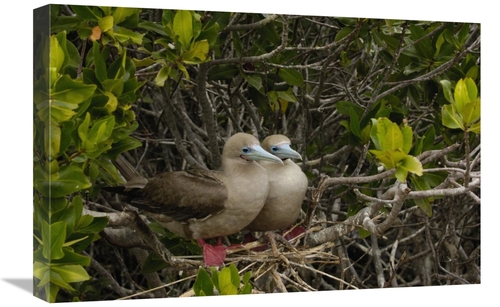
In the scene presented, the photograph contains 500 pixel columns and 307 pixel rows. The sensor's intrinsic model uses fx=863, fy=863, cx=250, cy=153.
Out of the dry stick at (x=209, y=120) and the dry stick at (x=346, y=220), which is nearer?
the dry stick at (x=346, y=220)

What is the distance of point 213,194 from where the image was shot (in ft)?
17.2

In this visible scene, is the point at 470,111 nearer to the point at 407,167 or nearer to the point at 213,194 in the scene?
the point at 407,167

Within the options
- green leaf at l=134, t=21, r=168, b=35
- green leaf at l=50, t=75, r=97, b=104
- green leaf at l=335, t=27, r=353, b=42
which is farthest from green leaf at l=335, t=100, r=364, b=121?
green leaf at l=50, t=75, r=97, b=104

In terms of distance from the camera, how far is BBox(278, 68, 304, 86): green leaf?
18.4ft

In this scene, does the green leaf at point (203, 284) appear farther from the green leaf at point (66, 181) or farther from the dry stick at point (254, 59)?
the dry stick at point (254, 59)

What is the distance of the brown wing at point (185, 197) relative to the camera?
17.3 feet

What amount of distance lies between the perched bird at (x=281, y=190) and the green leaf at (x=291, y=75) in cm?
38

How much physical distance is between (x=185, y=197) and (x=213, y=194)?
6.9 inches

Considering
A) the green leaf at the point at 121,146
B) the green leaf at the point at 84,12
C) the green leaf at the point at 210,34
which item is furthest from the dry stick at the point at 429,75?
the green leaf at the point at 84,12

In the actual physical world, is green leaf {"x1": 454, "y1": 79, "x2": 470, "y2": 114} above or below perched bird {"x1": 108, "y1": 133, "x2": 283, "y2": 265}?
above

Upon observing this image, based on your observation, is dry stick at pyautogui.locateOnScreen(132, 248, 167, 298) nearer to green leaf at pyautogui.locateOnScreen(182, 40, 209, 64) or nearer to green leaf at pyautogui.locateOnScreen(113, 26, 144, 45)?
green leaf at pyautogui.locateOnScreen(182, 40, 209, 64)

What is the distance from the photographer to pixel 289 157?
5.41 meters

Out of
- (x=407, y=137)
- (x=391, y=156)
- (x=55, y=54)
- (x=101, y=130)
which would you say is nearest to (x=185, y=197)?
(x=101, y=130)

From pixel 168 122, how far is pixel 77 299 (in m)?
1.37
